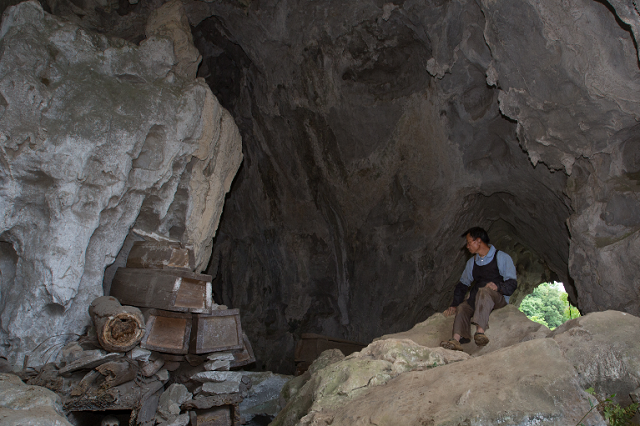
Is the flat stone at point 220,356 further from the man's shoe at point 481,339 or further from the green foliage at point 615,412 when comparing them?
the green foliage at point 615,412

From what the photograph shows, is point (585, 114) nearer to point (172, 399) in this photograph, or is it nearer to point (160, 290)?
point (160, 290)

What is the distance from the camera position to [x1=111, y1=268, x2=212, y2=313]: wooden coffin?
4934 millimetres

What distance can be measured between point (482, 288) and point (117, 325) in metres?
3.85

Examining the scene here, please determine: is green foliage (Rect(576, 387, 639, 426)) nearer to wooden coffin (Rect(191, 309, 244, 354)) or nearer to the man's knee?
the man's knee

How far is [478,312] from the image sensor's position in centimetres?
450

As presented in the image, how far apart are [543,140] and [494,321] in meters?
2.63

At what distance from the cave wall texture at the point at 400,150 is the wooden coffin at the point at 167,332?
876mm

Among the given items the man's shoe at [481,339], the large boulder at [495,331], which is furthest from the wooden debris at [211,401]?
the man's shoe at [481,339]

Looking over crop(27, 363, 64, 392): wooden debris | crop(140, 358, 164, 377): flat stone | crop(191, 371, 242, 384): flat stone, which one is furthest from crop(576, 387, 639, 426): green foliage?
crop(27, 363, 64, 392): wooden debris

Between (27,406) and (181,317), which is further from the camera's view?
(181,317)

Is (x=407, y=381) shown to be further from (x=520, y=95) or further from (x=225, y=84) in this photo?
(x=225, y=84)

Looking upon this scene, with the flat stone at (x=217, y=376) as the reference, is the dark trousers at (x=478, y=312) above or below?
above

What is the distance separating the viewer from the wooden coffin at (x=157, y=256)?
5230mm

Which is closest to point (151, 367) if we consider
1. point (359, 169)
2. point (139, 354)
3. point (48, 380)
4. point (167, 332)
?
point (139, 354)
